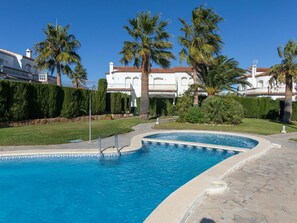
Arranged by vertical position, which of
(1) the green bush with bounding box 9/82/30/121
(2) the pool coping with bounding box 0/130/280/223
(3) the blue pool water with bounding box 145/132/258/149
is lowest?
(3) the blue pool water with bounding box 145/132/258/149

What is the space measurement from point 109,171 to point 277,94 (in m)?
35.4

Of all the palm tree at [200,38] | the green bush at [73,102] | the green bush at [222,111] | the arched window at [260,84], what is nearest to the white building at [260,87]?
the arched window at [260,84]

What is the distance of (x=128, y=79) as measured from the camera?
1722 inches

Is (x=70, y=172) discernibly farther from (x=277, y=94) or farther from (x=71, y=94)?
(x=277, y=94)

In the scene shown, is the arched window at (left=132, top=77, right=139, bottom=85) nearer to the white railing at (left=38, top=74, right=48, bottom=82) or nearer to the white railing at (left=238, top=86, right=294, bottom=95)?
the white railing at (left=38, top=74, right=48, bottom=82)

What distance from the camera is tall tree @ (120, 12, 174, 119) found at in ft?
70.9

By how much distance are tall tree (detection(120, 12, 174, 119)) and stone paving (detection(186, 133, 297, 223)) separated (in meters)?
16.4

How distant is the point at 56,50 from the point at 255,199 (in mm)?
23847

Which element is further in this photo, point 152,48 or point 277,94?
point 277,94

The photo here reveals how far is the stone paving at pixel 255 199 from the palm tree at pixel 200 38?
1676cm

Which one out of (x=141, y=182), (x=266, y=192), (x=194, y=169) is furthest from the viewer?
(x=194, y=169)

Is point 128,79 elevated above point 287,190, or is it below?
above

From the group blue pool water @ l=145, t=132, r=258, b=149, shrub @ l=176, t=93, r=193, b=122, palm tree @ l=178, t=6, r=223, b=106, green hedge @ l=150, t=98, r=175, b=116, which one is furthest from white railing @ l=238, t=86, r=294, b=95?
blue pool water @ l=145, t=132, r=258, b=149

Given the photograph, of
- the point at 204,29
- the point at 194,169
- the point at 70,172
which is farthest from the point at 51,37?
the point at 194,169
